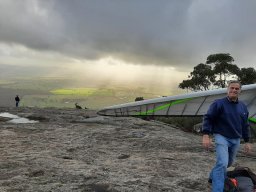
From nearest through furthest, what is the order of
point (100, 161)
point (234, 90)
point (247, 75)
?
1. point (234, 90)
2. point (100, 161)
3. point (247, 75)

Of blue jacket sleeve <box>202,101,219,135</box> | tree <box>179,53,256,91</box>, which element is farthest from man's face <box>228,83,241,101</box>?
tree <box>179,53,256,91</box>

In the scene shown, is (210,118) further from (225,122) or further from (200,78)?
(200,78)

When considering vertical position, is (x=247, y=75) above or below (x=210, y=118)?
above

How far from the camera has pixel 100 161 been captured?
891 cm

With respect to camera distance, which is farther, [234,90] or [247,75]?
[247,75]

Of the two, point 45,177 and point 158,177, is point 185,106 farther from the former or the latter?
point 45,177

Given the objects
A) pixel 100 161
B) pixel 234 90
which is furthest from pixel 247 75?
pixel 234 90

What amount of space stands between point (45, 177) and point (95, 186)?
1.04m

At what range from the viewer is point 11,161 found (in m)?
8.49

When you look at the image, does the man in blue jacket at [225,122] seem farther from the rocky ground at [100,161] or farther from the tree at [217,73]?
the tree at [217,73]

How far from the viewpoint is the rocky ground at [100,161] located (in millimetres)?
6820

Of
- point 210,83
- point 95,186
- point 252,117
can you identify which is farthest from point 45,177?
point 210,83

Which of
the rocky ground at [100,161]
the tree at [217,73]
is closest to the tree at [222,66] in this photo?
the tree at [217,73]

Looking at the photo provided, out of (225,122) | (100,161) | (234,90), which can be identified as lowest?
(100,161)
